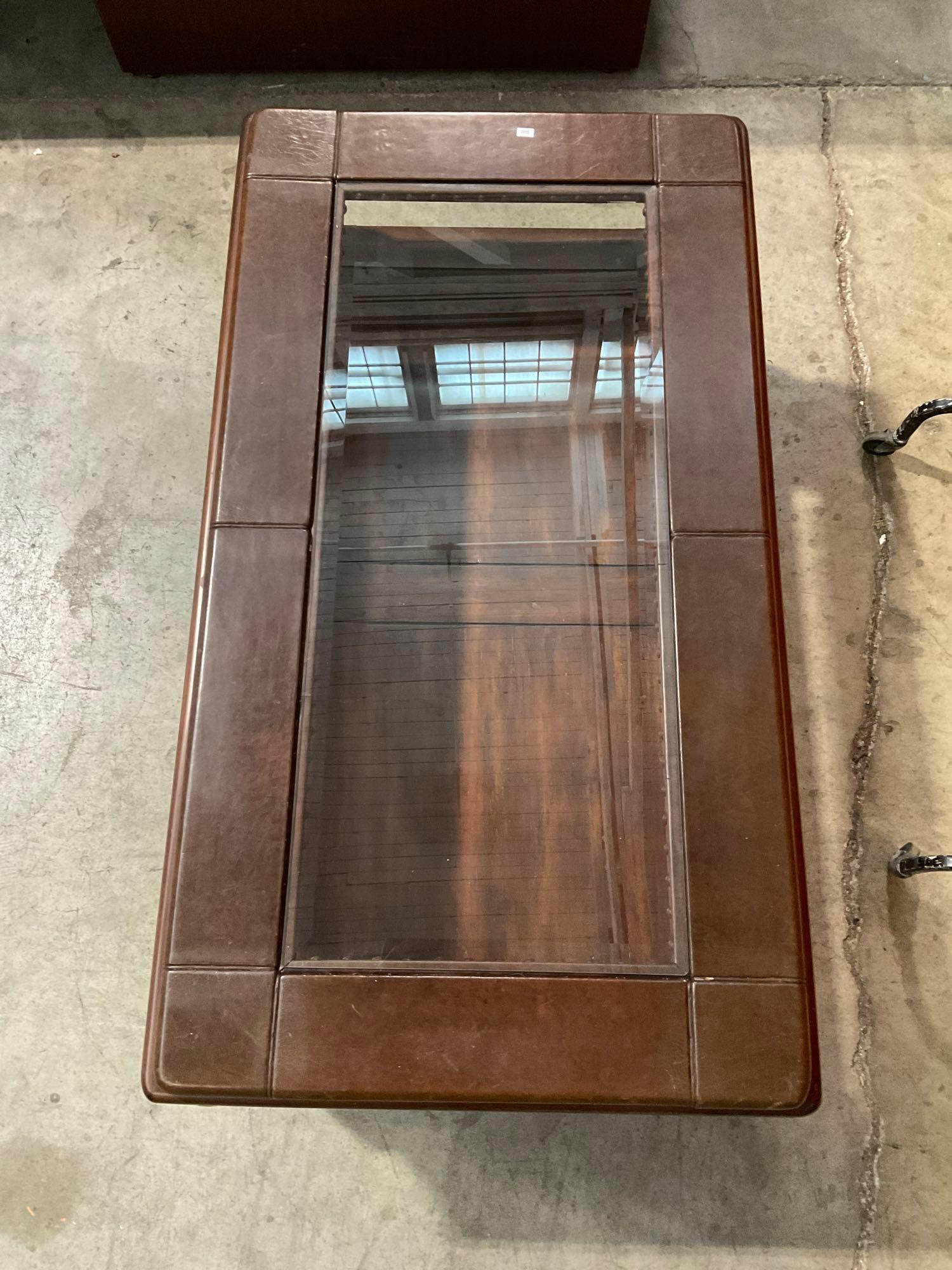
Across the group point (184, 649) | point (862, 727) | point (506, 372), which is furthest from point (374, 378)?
point (862, 727)

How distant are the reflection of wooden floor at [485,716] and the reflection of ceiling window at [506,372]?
7 centimetres

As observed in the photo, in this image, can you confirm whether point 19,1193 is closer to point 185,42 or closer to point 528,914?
point 528,914

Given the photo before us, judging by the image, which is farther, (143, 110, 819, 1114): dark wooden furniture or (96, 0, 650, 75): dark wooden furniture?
(96, 0, 650, 75): dark wooden furniture

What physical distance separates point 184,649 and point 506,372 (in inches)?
32.4

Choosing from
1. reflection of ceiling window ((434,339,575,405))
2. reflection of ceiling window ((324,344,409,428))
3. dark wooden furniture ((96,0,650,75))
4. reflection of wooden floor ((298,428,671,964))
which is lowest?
reflection of wooden floor ((298,428,671,964))

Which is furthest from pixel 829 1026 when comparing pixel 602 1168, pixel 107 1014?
pixel 107 1014

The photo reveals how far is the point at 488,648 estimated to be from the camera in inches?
57.2

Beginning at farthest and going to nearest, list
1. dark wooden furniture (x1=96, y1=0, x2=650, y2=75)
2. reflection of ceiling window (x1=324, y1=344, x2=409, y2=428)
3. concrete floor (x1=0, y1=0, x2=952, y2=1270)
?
1. dark wooden furniture (x1=96, y1=0, x2=650, y2=75)
2. concrete floor (x1=0, y1=0, x2=952, y2=1270)
3. reflection of ceiling window (x1=324, y1=344, x2=409, y2=428)

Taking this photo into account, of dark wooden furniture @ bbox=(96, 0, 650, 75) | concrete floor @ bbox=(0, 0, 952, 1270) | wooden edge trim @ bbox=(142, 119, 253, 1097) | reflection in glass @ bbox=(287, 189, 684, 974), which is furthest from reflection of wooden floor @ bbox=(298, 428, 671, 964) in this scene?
dark wooden furniture @ bbox=(96, 0, 650, 75)

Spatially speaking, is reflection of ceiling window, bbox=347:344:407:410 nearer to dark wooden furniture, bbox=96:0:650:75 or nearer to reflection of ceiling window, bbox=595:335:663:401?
reflection of ceiling window, bbox=595:335:663:401

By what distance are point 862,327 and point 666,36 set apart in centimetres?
89

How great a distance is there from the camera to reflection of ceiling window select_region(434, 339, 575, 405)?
1602 millimetres

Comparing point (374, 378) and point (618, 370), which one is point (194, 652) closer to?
point (374, 378)

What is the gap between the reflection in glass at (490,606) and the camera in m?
1.24
